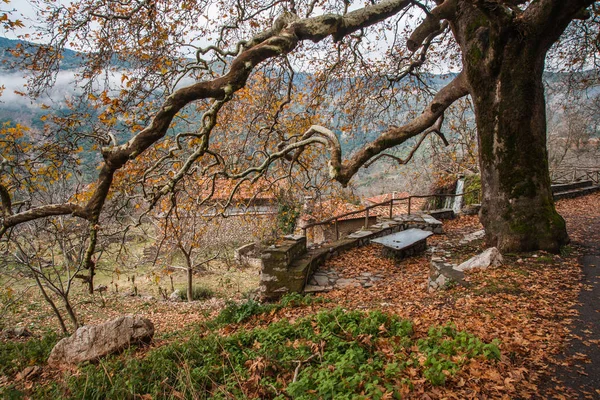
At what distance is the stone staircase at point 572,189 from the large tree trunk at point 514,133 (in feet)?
36.4

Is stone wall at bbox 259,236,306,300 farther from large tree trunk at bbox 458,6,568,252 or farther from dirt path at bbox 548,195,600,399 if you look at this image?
dirt path at bbox 548,195,600,399

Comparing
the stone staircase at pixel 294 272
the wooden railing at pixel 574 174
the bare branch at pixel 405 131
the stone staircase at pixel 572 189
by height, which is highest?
the bare branch at pixel 405 131

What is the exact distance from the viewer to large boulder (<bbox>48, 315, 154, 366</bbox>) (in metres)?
4.74

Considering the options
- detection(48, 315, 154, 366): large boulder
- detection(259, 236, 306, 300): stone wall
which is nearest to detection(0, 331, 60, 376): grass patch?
detection(48, 315, 154, 366): large boulder

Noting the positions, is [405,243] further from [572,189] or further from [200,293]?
[572,189]

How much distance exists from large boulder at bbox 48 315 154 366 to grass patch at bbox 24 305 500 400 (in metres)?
0.58

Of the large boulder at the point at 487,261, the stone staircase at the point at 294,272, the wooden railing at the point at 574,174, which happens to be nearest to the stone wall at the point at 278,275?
the stone staircase at the point at 294,272

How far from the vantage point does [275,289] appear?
6.41m

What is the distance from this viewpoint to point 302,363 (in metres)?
3.04

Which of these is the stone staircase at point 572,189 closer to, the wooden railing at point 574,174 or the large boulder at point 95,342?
the wooden railing at point 574,174

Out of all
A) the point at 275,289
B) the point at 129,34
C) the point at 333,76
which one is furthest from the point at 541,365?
the point at 333,76

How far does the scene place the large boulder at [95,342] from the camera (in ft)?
15.5

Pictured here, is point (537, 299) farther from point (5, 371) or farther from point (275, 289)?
point (5, 371)

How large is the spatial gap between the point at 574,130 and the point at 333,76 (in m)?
24.0
